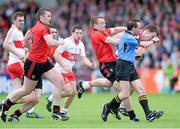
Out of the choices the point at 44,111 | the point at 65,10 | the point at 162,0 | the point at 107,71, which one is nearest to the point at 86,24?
the point at 65,10

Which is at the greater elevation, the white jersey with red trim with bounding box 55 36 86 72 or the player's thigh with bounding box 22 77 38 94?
the white jersey with red trim with bounding box 55 36 86 72

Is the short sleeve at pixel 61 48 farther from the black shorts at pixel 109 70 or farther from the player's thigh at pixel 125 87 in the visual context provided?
the player's thigh at pixel 125 87

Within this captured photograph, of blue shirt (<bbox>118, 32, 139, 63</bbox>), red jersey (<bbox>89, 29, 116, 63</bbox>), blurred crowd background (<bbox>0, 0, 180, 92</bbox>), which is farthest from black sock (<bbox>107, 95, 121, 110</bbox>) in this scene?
blurred crowd background (<bbox>0, 0, 180, 92</bbox>)

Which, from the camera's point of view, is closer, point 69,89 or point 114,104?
point 114,104

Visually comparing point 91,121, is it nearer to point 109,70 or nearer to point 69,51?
point 109,70

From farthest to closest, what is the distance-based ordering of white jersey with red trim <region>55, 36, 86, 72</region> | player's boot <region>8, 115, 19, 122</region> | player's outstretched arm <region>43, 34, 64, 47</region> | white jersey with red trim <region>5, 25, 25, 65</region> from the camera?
1. white jersey with red trim <region>55, 36, 86, 72</region>
2. white jersey with red trim <region>5, 25, 25, 65</region>
3. player's boot <region>8, 115, 19, 122</region>
4. player's outstretched arm <region>43, 34, 64, 47</region>

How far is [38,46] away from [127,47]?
6.48 ft

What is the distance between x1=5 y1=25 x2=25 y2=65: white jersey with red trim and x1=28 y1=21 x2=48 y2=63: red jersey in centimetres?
144

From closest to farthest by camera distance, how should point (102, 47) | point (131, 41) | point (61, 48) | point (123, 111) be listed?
point (131, 41) → point (102, 47) → point (123, 111) → point (61, 48)

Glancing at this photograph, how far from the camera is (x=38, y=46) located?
53.7 feet

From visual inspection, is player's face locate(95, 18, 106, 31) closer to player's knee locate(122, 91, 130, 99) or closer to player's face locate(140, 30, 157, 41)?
player's face locate(140, 30, 157, 41)

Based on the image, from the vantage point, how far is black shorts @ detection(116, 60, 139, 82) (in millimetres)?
16344

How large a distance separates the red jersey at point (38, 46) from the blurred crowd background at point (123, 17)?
16.2 m

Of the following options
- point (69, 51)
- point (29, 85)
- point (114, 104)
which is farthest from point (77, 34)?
point (29, 85)
